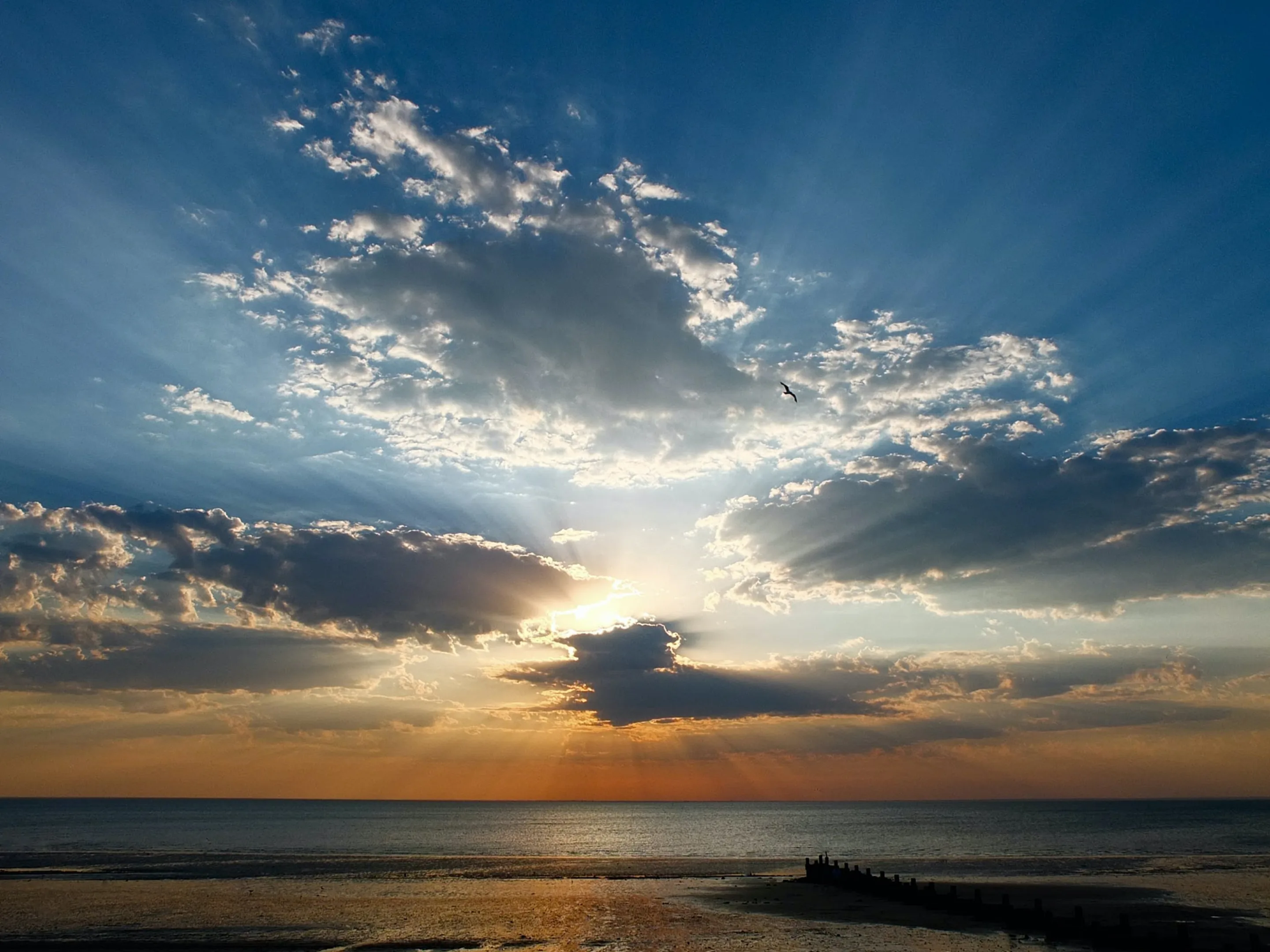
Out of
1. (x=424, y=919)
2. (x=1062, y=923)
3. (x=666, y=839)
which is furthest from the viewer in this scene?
(x=666, y=839)

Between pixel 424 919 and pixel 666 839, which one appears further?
pixel 666 839

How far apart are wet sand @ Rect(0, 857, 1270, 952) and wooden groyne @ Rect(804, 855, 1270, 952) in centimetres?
158

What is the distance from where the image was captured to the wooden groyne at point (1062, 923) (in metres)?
37.6

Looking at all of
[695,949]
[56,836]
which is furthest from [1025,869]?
[56,836]

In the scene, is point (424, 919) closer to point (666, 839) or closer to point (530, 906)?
point (530, 906)

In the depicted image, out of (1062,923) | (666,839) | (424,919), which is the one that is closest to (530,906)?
(424,919)

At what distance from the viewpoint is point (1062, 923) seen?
42.8 m

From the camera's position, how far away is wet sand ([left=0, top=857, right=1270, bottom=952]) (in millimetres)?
42469

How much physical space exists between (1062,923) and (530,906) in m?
33.0

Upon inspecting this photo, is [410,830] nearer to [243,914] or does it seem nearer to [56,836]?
[56,836]

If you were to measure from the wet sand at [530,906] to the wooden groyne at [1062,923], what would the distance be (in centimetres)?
158

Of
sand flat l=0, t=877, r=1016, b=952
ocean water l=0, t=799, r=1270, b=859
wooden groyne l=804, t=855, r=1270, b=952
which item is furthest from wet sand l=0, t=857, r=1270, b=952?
ocean water l=0, t=799, r=1270, b=859

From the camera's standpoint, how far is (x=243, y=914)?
52.1m

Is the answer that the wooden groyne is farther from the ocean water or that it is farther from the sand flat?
the ocean water
